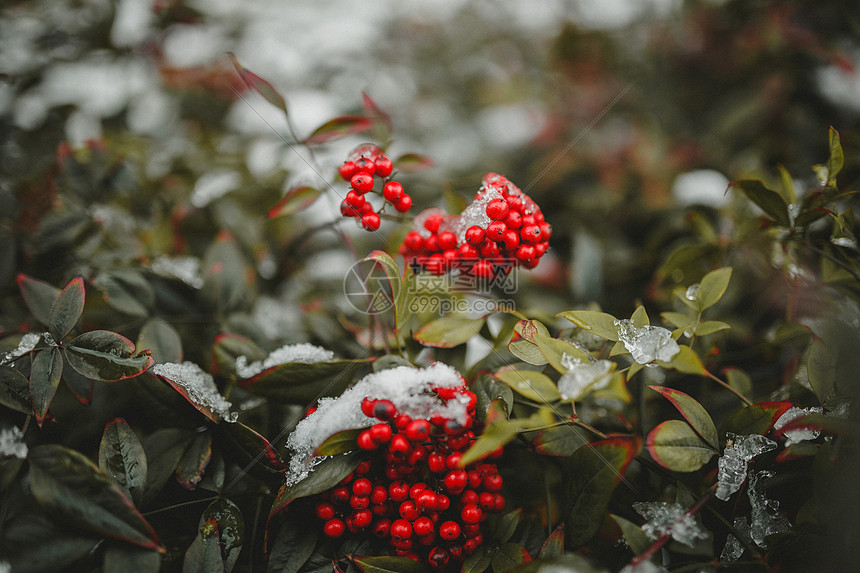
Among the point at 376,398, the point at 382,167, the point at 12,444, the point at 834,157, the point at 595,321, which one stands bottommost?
the point at 12,444

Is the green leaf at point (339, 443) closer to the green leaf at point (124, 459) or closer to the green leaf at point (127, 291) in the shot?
the green leaf at point (124, 459)

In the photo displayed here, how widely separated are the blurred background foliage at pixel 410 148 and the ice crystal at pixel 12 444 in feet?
0.39

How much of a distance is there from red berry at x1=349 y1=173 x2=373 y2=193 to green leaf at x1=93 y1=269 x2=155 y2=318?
1.52 feet

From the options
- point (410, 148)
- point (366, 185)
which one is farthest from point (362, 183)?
point (410, 148)

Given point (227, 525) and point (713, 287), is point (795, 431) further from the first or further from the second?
point (227, 525)

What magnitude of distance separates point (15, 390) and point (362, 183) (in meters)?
0.56

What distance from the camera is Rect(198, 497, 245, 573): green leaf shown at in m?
0.62

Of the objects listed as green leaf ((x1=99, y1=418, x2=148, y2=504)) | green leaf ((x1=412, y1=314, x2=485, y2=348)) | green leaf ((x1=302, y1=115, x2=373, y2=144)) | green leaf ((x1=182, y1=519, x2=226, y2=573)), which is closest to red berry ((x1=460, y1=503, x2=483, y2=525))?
green leaf ((x1=412, y1=314, x2=485, y2=348))

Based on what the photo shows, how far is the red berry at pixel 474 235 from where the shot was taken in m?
0.66

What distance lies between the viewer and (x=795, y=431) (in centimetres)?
62

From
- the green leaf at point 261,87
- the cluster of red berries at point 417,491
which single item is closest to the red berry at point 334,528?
the cluster of red berries at point 417,491

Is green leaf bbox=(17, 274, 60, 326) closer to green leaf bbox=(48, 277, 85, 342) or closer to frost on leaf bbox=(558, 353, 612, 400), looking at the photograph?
green leaf bbox=(48, 277, 85, 342)

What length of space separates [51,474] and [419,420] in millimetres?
468

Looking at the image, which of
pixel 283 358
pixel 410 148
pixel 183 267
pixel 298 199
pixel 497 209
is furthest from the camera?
pixel 410 148
